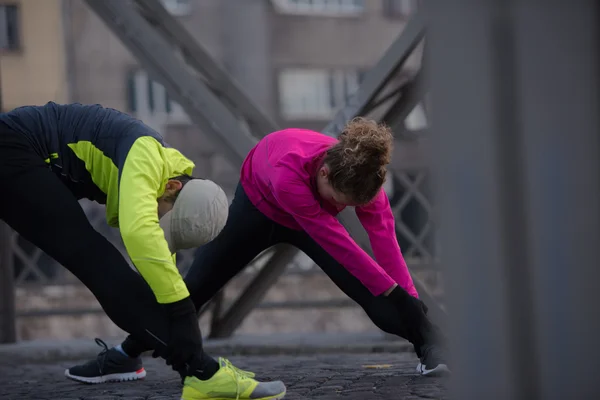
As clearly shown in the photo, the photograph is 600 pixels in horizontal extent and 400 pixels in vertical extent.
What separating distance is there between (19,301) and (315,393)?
23.6ft

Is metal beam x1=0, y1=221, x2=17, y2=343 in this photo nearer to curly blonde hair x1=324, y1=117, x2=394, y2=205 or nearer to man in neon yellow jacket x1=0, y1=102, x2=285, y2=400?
man in neon yellow jacket x1=0, y1=102, x2=285, y2=400

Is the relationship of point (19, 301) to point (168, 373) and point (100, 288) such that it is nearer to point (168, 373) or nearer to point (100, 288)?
point (168, 373)

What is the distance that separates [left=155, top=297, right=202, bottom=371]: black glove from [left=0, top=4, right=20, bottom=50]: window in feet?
78.0

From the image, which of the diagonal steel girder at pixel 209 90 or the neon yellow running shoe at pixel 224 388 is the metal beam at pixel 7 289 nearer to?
the diagonal steel girder at pixel 209 90

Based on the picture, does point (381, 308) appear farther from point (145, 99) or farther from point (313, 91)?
point (313, 91)

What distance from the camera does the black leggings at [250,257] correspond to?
4.02 m

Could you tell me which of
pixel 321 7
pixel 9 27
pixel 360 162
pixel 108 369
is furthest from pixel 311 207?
pixel 321 7

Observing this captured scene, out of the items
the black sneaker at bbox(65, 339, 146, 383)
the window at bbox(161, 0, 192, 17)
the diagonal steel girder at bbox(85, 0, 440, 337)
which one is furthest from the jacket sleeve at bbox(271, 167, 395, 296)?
the window at bbox(161, 0, 192, 17)

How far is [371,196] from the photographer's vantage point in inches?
143

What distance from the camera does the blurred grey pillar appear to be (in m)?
1.41

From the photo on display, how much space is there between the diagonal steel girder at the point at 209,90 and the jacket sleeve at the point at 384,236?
1146 millimetres

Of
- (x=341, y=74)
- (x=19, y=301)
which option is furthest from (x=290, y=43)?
(x=19, y=301)

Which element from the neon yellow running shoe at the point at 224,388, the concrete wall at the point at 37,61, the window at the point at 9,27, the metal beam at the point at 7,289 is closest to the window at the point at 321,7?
the concrete wall at the point at 37,61

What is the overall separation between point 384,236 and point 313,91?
24.6 m
